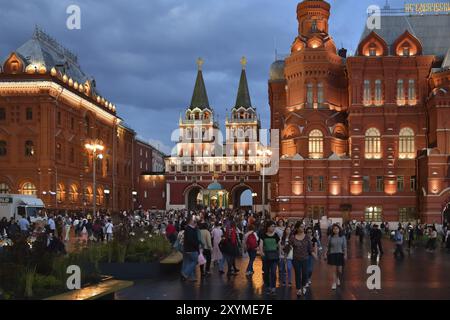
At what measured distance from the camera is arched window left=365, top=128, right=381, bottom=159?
6025 cm

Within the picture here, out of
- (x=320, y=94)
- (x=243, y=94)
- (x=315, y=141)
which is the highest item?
(x=243, y=94)

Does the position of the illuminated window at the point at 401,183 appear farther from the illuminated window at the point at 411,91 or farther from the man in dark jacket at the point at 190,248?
the man in dark jacket at the point at 190,248

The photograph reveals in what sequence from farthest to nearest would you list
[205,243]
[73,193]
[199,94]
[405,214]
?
[199,94]
[73,193]
[405,214]
[205,243]

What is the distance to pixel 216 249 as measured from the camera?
70.8 feet

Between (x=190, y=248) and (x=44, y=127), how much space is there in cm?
4552

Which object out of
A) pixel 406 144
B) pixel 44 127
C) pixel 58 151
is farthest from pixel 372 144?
pixel 44 127

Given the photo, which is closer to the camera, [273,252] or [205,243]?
[273,252]

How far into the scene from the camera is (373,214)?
197 feet

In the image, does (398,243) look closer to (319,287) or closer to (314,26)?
(319,287)

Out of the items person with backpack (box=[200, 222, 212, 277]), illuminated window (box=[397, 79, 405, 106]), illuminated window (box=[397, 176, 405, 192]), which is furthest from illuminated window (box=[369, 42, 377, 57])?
person with backpack (box=[200, 222, 212, 277])

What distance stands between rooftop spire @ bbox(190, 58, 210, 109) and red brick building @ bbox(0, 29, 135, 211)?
37912 mm

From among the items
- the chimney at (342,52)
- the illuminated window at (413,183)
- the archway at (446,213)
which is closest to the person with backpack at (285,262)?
the archway at (446,213)

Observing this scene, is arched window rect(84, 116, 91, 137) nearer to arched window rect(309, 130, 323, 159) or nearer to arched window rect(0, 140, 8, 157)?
arched window rect(0, 140, 8, 157)

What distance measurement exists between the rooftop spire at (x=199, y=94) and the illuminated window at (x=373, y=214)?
171ft
